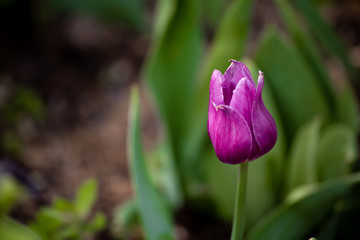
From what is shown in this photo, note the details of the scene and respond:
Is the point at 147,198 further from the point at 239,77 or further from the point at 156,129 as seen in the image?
the point at 156,129

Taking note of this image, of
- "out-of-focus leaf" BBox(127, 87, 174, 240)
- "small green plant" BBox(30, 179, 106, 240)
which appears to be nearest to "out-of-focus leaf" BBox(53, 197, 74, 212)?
"small green plant" BBox(30, 179, 106, 240)

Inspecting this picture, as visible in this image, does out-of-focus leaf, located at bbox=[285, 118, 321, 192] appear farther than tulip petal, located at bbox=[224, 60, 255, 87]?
Yes

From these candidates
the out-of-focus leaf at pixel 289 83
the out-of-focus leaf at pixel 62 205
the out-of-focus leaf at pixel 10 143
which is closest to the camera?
the out-of-focus leaf at pixel 62 205

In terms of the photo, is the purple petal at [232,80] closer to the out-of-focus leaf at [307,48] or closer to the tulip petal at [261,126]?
the tulip petal at [261,126]

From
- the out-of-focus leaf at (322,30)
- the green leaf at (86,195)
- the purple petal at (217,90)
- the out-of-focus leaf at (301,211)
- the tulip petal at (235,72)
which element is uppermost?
the out-of-focus leaf at (322,30)

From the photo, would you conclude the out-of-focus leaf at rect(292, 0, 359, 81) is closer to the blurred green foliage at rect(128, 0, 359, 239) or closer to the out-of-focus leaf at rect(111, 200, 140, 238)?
the blurred green foliage at rect(128, 0, 359, 239)

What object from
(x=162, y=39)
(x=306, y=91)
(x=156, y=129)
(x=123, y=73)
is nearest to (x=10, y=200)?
(x=162, y=39)

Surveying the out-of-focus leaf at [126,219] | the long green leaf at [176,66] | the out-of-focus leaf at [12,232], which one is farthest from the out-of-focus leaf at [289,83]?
the out-of-focus leaf at [12,232]
